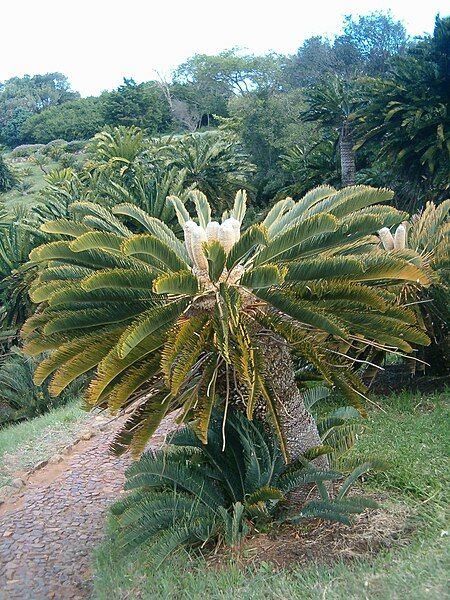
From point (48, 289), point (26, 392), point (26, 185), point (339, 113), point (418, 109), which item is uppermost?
point (26, 185)

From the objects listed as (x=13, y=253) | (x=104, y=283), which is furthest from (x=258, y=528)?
(x=13, y=253)

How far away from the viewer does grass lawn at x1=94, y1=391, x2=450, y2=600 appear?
330 centimetres

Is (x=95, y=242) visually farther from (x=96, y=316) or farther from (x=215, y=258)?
(x=215, y=258)

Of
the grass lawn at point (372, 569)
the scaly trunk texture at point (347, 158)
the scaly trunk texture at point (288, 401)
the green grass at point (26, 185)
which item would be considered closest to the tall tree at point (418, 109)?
the scaly trunk texture at point (347, 158)

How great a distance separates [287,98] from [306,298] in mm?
24080

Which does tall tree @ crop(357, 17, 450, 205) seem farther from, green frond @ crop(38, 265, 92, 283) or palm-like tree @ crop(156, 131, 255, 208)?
green frond @ crop(38, 265, 92, 283)

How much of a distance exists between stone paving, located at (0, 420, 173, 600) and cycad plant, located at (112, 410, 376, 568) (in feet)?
1.59

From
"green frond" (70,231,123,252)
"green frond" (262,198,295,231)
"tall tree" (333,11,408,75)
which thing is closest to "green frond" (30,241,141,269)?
"green frond" (70,231,123,252)

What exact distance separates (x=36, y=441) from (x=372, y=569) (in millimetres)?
5842

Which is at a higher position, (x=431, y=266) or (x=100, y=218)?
(x=100, y=218)

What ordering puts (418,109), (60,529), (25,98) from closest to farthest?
(60,529), (418,109), (25,98)

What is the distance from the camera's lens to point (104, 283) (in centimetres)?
398

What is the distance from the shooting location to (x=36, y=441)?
852 cm

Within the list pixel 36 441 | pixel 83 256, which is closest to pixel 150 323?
pixel 83 256
